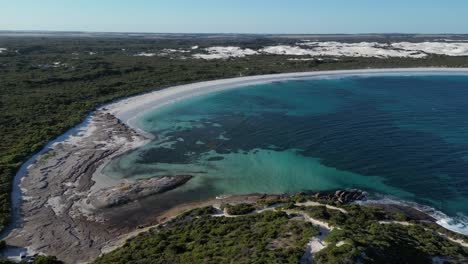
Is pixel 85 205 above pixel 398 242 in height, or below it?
below

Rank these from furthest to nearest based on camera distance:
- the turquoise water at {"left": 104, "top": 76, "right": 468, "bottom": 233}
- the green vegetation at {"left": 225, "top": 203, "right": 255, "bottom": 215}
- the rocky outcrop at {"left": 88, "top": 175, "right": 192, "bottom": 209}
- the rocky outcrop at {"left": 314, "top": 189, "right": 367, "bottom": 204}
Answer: the turquoise water at {"left": 104, "top": 76, "right": 468, "bottom": 233} → the rocky outcrop at {"left": 314, "top": 189, "right": 367, "bottom": 204} → the rocky outcrop at {"left": 88, "top": 175, "right": 192, "bottom": 209} → the green vegetation at {"left": 225, "top": 203, "right": 255, "bottom": 215}

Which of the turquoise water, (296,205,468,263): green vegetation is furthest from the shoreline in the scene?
(296,205,468,263): green vegetation

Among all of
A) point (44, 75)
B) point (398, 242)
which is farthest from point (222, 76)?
point (398, 242)

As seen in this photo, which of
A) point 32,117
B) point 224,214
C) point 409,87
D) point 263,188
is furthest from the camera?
point 409,87

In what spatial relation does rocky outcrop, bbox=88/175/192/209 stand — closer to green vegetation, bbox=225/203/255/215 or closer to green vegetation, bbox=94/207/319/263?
green vegetation, bbox=94/207/319/263

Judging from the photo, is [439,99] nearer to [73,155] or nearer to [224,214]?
[224,214]
